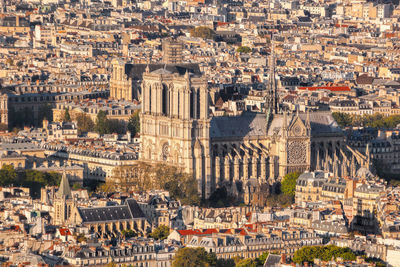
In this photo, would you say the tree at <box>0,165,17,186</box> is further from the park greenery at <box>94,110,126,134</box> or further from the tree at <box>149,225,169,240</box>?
the park greenery at <box>94,110,126,134</box>

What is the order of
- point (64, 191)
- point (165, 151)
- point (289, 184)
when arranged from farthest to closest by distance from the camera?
1. point (165, 151)
2. point (289, 184)
3. point (64, 191)

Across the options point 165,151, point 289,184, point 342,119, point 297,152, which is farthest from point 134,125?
point 289,184

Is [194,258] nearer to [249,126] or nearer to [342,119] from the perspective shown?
[249,126]

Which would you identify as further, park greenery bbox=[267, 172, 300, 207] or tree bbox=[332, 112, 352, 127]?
tree bbox=[332, 112, 352, 127]

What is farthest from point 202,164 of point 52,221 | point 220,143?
point 52,221

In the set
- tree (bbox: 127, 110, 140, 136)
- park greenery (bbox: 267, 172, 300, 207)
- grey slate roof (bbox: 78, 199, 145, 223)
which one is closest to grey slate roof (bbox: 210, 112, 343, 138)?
park greenery (bbox: 267, 172, 300, 207)

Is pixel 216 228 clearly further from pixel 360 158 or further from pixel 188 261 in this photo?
pixel 360 158
